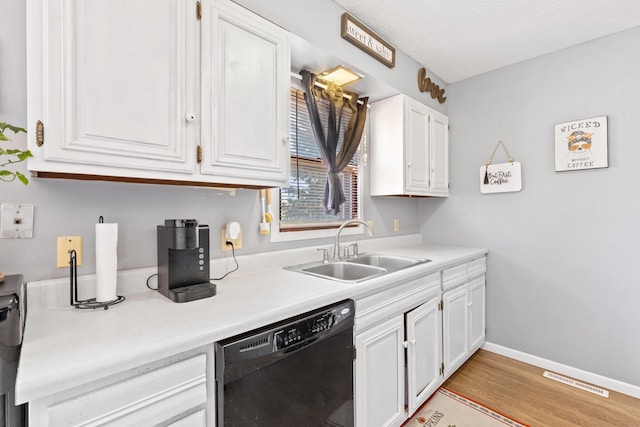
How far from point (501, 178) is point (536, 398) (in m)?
1.66

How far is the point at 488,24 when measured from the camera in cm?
207

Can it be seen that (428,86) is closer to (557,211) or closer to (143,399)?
(557,211)

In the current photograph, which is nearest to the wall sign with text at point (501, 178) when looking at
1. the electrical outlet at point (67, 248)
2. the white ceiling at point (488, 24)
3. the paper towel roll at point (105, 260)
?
the white ceiling at point (488, 24)

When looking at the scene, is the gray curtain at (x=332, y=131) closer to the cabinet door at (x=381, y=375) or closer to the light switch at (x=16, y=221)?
the cabinet door at (x=381, y=375)

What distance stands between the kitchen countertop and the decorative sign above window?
147 centimetres

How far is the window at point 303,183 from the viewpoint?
201 centimetres

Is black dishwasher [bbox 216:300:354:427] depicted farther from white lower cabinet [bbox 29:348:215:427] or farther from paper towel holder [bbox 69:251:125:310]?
paper towel holder [bbox 69:251:125:310]

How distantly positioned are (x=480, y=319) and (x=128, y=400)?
2.67m

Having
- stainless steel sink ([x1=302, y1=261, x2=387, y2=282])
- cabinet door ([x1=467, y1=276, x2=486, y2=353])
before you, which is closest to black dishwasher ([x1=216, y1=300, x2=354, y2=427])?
stainless steel sink ([x1=302, y1=261, x2=387, y2=282])

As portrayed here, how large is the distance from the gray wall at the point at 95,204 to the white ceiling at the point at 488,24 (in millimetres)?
439

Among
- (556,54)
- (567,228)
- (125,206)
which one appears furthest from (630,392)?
(125,206)

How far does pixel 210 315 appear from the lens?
1.00 meters

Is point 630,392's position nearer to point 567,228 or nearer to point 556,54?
point 567,228

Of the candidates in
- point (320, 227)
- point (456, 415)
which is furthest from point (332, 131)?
point (456, 415)
